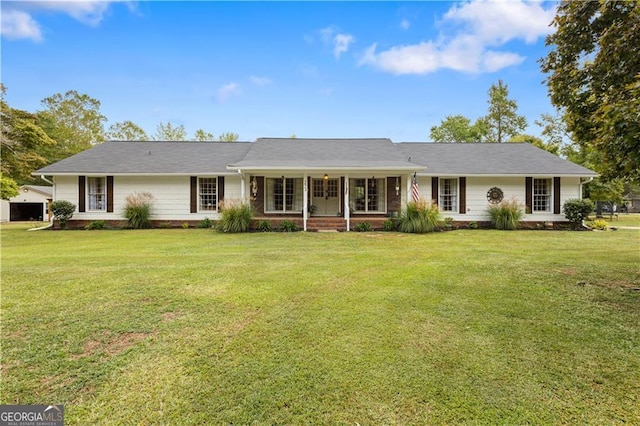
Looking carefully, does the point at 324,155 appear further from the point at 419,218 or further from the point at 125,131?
the point at 125,131

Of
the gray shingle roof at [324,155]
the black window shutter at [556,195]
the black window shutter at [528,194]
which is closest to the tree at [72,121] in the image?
the gray shingle roof at [324,155]

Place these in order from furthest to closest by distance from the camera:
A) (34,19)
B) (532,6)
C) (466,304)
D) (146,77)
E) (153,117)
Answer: (153,117), (146,77), (34,19), (532,6), (466,304)

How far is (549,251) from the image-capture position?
7977 millimetres

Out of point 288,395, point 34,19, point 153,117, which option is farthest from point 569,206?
point 153,117

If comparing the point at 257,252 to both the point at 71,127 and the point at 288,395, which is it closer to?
the point at 288,395

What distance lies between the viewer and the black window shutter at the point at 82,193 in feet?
46.6

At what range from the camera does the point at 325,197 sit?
1552cm

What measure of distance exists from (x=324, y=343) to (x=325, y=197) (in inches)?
504

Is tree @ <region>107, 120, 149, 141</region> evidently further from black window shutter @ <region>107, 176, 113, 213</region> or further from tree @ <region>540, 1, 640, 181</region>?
tree @ <region>540, 1, 640, 181</region>

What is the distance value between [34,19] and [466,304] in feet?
55.5

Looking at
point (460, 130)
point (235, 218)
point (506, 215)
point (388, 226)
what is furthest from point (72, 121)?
point (506, 215)

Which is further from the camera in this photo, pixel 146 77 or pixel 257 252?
pixel 146 77

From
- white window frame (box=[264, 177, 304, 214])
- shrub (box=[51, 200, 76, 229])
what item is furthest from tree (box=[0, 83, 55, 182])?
white window frame (box=[264, 177, 304, 214])

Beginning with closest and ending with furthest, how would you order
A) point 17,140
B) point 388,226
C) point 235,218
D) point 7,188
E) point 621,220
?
1. point 235,218
2. point 388,226
3. point 7,188
4. point 17,140
5. point 621,220
